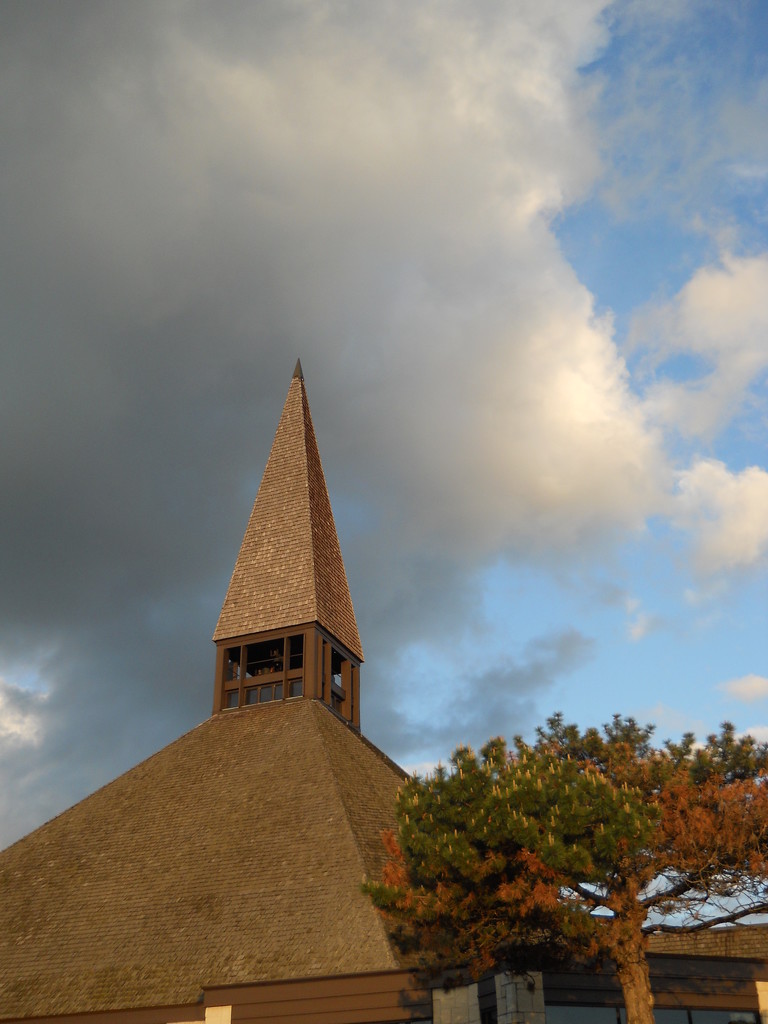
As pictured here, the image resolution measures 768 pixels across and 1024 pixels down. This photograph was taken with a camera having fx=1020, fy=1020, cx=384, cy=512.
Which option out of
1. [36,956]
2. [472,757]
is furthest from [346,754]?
[472,757]

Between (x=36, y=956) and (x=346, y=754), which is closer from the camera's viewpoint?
(x=36, y=956)

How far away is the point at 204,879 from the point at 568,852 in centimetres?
1131

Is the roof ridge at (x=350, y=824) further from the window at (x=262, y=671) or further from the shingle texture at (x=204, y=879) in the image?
the window at (x=262, y=671)

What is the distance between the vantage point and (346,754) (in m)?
29.6

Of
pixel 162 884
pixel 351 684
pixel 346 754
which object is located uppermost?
pixel 351 684

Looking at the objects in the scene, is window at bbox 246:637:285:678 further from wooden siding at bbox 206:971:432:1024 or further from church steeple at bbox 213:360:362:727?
wooden siding at bbox 206:971:432:1024

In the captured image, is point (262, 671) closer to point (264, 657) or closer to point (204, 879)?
point (264, 657)

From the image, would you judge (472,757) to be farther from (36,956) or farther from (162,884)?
(36,956)

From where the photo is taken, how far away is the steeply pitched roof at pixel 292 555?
3684 centimetres

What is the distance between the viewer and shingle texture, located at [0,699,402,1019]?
Answer: 21.4 m

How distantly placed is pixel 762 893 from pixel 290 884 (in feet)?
33.4

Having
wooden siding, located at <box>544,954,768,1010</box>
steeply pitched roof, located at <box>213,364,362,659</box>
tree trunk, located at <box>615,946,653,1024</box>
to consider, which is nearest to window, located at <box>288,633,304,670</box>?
steeply pitched roof, located at <box>213,364,362,659</box>

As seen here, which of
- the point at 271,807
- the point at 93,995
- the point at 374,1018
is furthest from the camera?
the point at 271,807

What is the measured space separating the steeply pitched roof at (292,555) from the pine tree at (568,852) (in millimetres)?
18470
